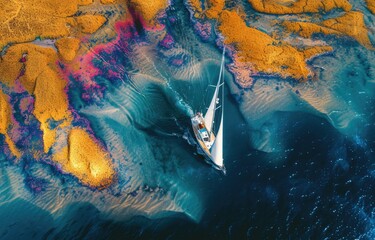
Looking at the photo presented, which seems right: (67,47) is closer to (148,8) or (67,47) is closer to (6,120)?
(6,120)

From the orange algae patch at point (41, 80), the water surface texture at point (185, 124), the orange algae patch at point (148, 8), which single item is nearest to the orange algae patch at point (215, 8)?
the water surface texture at point (185, 124)

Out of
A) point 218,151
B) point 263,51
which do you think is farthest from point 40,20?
point 263,51

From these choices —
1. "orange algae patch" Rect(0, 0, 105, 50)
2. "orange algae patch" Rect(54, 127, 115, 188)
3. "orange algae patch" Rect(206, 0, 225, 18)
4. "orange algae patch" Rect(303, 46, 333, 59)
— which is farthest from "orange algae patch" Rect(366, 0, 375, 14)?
"orange algae patch" Rect(54, 127, 115, 188)

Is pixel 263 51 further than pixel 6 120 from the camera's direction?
Yes

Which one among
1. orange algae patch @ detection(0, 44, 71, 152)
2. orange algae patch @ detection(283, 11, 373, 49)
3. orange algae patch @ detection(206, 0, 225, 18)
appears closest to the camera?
orange algae patch @ detection(0, 44, 71, 152)

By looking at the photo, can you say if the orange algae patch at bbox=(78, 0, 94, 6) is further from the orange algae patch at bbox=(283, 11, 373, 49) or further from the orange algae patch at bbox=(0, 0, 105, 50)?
the orange algae patch at bbox=(283, 11, 373, 49)

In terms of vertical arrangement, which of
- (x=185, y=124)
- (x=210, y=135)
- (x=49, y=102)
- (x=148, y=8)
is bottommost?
(x=210, y=135)

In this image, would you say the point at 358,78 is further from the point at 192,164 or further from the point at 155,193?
the point at 155,193
